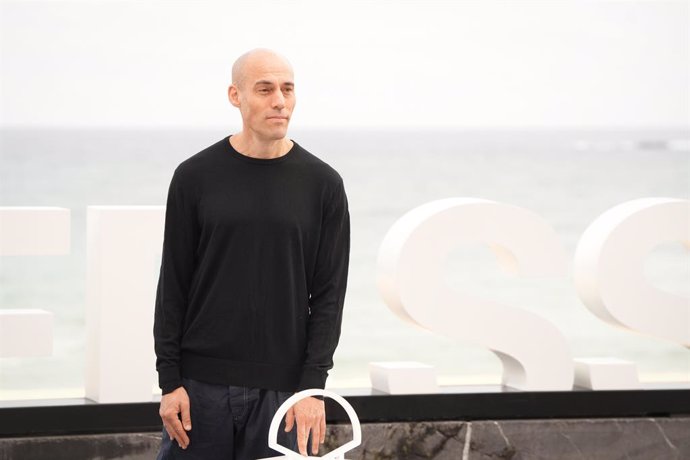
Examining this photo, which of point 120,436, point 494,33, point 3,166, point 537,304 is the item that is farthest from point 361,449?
point 494,33

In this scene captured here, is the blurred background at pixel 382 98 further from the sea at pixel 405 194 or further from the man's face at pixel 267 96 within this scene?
the man's face at pixel 267 96

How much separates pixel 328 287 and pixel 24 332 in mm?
1646

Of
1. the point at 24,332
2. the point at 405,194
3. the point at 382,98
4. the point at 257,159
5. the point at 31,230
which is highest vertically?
the point at 382,98

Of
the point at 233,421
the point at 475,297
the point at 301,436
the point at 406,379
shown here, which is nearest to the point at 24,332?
the point at 406,379

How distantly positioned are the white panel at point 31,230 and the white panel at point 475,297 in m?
1.07

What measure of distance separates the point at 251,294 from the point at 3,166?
20536 mm

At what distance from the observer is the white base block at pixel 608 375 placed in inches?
176

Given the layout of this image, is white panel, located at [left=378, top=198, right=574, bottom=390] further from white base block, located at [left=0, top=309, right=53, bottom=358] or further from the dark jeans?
the dark jeans

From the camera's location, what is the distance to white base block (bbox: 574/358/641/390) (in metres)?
4.48

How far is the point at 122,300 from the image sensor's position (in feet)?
13.3

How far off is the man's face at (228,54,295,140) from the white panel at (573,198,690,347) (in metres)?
2.06

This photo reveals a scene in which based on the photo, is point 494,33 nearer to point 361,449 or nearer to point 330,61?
point 330,61

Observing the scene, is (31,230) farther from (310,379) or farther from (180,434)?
(310,379)

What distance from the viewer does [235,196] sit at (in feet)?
8.80
